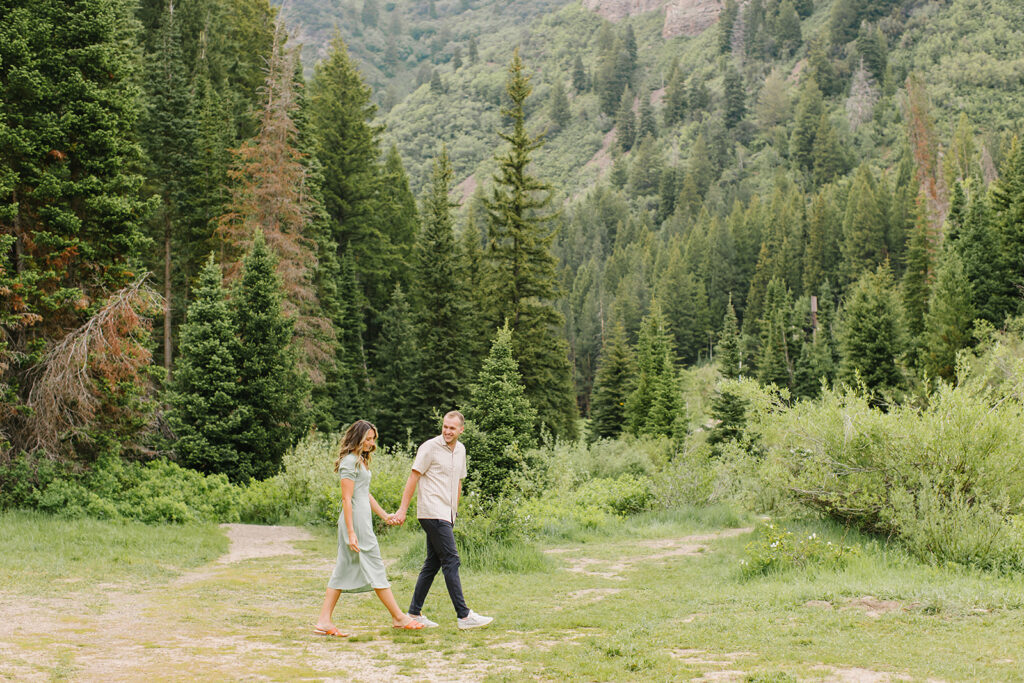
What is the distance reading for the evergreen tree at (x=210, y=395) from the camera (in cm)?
2188

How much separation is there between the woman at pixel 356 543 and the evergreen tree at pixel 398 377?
31410 mm

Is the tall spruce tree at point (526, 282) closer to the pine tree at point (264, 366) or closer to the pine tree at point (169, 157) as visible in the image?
the pine tree at point (264, 366)

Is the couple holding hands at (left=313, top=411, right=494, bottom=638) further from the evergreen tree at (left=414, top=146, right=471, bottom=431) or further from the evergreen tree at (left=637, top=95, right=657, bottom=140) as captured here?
the evergreen tree at (left=637, top=95, right=657, bottom=140)

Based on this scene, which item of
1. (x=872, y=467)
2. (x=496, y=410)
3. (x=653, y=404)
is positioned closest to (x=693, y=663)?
(x=872, y=467)

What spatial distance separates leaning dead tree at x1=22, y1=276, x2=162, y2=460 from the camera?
15273 millimetres

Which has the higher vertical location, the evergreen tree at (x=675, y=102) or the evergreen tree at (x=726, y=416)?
the evergreen tree at (x=675, y=102)

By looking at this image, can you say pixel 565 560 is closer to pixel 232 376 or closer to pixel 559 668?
pixel 559 668

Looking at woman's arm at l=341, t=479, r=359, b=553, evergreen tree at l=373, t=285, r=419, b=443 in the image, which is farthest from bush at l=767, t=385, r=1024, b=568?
evergreen tree at l=373, t=285, r=419, b=443

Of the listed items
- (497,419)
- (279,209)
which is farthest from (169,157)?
(497,419)

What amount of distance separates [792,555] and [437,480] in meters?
5.15

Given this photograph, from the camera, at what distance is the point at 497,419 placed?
2358cm

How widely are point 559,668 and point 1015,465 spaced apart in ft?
24.6

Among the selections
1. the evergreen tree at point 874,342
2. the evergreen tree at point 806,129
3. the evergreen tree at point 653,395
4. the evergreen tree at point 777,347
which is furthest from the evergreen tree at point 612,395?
the evergreen tree at point 806,129

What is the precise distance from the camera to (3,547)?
1112 cm
